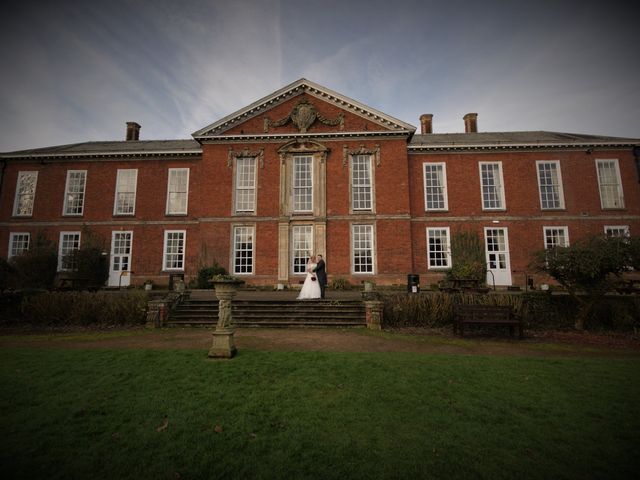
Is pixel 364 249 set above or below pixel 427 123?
below

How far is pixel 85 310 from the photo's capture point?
1168 centimetres

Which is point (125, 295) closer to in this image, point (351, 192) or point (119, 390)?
point (119, 390)

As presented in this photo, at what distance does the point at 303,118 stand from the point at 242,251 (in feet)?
28.6

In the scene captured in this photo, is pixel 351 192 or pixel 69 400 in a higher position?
pixel 351 192

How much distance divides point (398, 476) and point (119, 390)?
4329 millimetres

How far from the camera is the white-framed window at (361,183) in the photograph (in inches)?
778

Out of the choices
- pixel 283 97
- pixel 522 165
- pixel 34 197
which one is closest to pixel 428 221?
pixel 522 165

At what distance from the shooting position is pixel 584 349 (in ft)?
27.7

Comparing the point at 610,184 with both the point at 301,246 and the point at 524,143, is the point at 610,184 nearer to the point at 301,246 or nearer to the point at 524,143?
the point at 524,143

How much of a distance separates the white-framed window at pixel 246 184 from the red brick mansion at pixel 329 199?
0.22 feet

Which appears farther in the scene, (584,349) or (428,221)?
(428,221)

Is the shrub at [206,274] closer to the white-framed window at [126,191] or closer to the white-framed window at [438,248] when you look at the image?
the white-framed window at [126,191]

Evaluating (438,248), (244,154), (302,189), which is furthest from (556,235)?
(244,154)

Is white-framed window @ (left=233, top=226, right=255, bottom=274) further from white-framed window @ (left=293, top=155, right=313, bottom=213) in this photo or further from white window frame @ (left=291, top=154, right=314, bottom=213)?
white-framed window @ (left=293, top=155, right=313, bottom=213)
